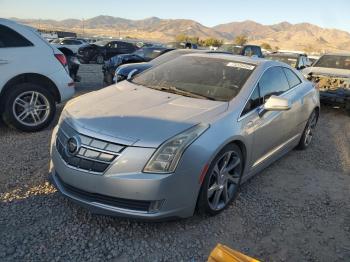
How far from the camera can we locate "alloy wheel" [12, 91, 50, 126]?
5.63 metres

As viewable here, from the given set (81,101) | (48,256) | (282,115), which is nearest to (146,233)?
(48,256)

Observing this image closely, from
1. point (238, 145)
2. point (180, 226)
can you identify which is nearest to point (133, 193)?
point (180, 226)

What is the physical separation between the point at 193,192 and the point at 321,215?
5.34ft

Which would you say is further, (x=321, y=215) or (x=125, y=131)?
(x=321, y=215)

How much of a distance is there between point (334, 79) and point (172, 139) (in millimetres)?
7750

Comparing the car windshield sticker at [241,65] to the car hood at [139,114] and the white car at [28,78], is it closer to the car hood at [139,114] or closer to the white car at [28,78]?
the car hood at [139,114]

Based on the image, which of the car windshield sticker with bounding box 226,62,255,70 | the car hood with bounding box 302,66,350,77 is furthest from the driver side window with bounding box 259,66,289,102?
the car hood with bounding box 302,66,350,77

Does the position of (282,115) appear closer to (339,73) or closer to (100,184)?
(100,184)

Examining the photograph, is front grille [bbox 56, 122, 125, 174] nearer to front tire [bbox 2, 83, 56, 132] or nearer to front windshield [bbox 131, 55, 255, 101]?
front windshield [bbox 131, 55, 255, 101]

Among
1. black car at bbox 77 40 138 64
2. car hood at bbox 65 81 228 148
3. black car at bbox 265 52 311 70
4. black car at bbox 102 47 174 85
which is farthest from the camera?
black car at bbox 77 40 138 64

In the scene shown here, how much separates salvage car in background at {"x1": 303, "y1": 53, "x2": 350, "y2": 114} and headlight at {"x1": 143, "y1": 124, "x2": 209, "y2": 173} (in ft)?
23.7

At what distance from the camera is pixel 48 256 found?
2.82 meters

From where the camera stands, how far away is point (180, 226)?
3352mm

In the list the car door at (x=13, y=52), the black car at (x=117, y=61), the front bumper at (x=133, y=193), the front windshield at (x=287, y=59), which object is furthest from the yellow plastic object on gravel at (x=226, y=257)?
the front windshield at (x=287, y=59)
